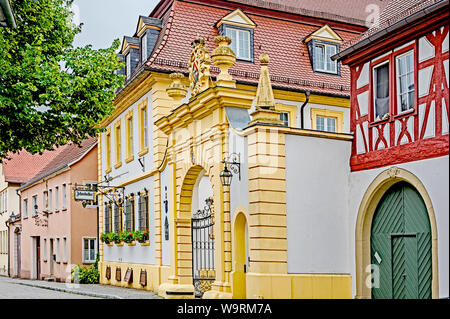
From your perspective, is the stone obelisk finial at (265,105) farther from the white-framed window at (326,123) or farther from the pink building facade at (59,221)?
the pink building facade at (59,221)

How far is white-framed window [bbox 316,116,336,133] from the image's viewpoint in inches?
1037

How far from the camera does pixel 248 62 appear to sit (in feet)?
83.8

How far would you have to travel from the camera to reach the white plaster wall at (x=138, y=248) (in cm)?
2372

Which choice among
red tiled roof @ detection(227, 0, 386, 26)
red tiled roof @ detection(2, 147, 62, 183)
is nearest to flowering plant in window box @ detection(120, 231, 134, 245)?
red tiled roof @ detection(227, 0, 386, 26)

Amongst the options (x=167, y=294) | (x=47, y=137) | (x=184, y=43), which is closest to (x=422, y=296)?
(x=167, y=294)

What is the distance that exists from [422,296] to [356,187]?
3.08 meters

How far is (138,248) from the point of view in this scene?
25422 millimetres

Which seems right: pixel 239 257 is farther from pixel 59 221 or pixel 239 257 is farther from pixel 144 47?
pixel 59 221

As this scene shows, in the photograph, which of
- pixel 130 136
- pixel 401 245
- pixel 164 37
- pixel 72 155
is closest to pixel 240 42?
pixel 164 37

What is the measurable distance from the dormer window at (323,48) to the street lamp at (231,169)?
11018 millimetres

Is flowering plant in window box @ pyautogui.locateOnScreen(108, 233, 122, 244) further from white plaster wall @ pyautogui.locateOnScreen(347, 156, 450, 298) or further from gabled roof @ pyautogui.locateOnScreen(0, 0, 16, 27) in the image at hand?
white plaster wall @ pyautogui.locateOnScreen(347, 156, 450, 298)

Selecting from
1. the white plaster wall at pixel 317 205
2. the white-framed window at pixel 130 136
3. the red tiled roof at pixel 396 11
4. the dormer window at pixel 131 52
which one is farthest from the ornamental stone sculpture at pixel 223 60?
the white-framed window at pixel 130 136

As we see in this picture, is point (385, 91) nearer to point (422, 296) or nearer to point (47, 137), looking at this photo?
point (422, 296)
